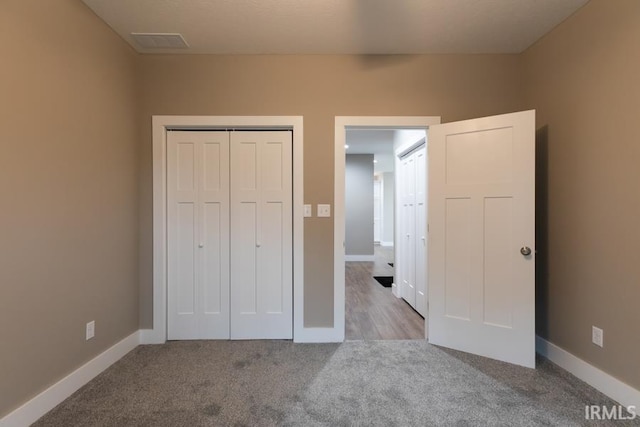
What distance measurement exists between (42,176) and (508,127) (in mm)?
3173

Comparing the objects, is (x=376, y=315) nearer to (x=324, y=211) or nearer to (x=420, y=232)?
(x=420, y=232)

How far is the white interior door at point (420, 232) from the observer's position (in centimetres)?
334

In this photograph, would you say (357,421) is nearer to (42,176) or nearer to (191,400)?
(191,400)

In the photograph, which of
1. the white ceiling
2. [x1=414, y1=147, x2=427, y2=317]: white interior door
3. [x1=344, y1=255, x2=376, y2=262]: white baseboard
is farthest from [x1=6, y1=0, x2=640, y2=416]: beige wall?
[x1=344, y1=255, x2=376, y2=262]: white baseboard

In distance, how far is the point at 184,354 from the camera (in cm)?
246

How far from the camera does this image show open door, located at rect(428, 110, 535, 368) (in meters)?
2.26

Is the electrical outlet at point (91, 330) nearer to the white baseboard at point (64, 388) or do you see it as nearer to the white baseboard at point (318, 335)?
the white baseboard at point (64, 388)

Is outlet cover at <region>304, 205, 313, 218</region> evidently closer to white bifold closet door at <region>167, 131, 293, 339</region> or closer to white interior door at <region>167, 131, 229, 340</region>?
white bifold closet door at <region>167, 131, 293, 339</region>

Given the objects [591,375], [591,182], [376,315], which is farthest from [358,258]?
[591,182]

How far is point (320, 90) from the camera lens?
2.69 m

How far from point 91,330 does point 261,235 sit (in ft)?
4.62

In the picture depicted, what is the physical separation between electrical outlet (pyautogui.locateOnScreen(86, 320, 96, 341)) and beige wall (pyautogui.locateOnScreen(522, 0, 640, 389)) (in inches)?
137

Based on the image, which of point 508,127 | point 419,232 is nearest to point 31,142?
point 508,127

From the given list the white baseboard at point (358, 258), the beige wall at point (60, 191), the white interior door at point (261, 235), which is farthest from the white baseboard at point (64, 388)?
the white baseboard at point (358, 258)
